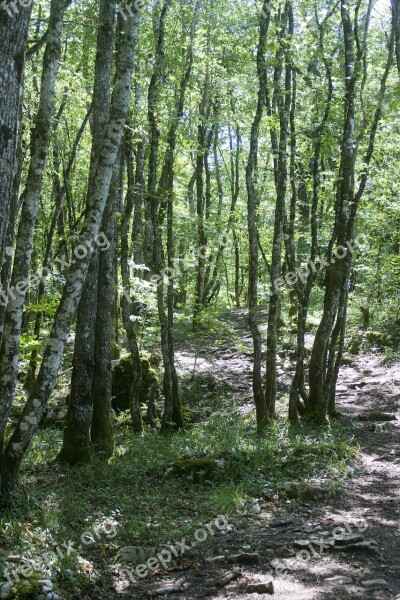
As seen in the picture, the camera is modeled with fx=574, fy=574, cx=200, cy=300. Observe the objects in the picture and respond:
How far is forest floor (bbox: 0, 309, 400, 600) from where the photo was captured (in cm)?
536

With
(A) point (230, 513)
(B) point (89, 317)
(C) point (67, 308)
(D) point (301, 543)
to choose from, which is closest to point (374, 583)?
(D) point (301, 543)

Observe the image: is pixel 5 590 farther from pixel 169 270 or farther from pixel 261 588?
pixel 169 270

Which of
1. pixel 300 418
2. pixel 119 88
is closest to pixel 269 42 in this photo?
pixel 119 88

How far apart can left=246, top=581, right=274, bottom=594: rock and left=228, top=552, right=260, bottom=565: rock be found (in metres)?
0.61

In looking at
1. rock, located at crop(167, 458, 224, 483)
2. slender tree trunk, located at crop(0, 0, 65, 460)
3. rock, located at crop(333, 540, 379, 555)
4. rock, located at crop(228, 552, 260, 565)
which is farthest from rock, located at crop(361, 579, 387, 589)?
slender tree trunk, located at crop(0, 0, 65, 460)

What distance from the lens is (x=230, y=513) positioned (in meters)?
7.15

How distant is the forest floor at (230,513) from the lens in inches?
211

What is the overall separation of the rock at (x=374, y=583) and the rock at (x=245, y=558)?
41.3 inches

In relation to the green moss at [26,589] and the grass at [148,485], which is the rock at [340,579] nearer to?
the grass at [148,485]

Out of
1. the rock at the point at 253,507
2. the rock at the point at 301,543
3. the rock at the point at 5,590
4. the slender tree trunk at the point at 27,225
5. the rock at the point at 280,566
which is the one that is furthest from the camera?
the rock at the point at 253,507

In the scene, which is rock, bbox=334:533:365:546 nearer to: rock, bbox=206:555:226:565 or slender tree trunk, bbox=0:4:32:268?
rock, bbox=206:555:226:565

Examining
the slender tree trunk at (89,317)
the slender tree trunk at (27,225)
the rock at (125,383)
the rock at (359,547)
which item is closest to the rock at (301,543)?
the rock at (359,547)

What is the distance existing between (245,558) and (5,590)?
7.77 feet

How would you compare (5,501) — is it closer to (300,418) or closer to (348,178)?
(300,418)
